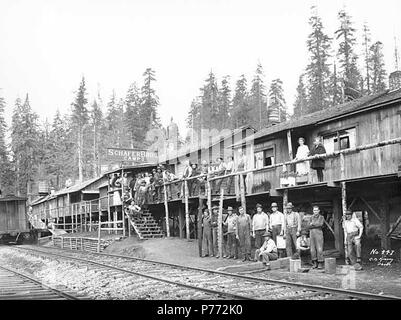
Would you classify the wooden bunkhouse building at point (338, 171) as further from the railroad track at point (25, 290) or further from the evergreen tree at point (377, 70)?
the evergreen tree at point (377, 70)

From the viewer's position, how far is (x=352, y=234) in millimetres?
14625

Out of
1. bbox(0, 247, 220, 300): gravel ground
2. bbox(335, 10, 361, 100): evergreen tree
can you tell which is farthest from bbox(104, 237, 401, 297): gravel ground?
bbox(335, 10, 361, 100): evergreen tree

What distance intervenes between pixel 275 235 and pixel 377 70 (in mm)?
35727

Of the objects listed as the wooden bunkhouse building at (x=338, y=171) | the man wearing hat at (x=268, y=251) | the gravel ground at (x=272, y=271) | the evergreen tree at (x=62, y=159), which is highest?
the evergreen tree at (x=62, y=159)

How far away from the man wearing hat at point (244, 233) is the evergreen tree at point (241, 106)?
142 ft

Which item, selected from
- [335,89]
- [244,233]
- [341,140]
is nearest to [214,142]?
[341,140]

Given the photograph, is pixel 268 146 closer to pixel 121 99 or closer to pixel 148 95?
pixel 148 95

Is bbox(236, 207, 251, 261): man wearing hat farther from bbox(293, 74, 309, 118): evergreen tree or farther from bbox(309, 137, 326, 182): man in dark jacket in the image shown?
bbox(293, 74, 309, 118): evergreen tree

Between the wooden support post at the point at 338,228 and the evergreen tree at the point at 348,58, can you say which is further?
the evergreen tree at the point at 348,58

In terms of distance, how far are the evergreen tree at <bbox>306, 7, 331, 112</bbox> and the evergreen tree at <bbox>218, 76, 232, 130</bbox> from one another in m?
21.4

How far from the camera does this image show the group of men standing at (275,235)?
48.5ft

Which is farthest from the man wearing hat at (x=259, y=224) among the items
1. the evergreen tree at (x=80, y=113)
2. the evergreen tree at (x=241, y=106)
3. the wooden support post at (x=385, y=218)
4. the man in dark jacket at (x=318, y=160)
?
the evergreen tree at (x=80, y=113)

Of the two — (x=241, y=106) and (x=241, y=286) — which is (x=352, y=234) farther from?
(x=241, y=106)

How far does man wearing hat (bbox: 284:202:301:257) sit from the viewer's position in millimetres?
16094
